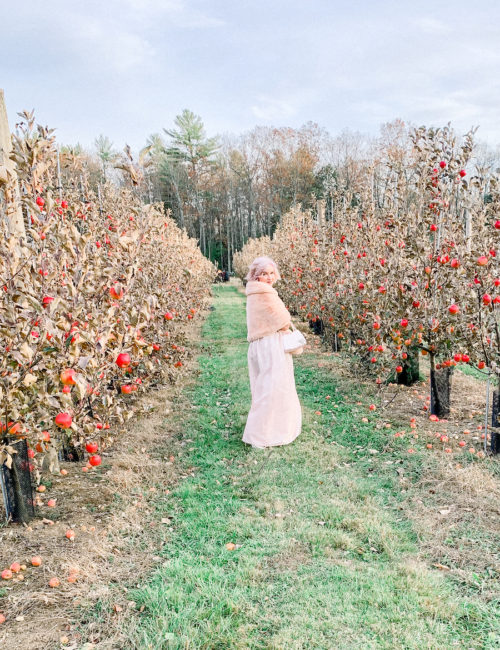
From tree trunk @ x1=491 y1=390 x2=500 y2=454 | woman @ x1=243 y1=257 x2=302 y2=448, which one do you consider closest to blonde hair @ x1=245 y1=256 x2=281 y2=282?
woman @ x1=243 y1=257 x2=302 y2=448

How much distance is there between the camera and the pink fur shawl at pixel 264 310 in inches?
188

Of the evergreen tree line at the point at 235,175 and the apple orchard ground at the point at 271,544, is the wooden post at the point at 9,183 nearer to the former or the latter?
the apple orchard ground at the point at 271,544

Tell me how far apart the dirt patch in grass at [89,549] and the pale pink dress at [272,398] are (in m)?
0.89

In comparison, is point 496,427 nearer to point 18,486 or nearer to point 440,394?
point 440,394

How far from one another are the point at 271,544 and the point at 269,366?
1965 mm

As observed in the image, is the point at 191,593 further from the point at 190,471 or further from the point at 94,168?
the point at 94,168

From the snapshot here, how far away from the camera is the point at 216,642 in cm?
236

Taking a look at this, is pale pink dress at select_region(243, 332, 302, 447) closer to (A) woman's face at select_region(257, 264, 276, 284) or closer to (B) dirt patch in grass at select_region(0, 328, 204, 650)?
(A) woman's face at select_region(257, 264, 276, 284)

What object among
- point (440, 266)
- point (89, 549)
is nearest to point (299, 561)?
point (89, 549)

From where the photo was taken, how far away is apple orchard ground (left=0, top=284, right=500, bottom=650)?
2.45 metres

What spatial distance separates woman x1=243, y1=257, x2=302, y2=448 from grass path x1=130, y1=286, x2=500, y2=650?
0.20 meters

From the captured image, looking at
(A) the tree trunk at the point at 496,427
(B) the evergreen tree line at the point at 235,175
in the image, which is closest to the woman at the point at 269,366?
(A) the tree trunk at the point at 496,427

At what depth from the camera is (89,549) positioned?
3.17 m

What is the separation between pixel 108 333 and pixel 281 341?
2551mm
